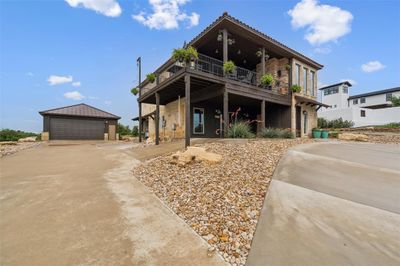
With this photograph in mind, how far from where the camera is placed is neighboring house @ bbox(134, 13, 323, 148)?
10008 millimetres

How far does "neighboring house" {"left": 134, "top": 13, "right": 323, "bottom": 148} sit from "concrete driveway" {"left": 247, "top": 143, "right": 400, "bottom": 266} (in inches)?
231

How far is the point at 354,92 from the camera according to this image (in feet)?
133

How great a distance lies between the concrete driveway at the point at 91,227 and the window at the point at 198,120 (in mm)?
8848

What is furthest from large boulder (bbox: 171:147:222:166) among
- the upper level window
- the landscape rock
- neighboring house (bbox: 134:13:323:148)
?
the upper level window

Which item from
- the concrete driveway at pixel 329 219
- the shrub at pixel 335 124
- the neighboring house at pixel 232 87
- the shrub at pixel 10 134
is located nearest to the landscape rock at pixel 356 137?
the neighboring house at pixel 232 87

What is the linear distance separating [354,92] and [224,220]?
49.9 m

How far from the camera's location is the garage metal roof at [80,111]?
62.3ft

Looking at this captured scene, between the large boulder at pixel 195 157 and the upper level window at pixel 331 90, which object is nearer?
the large boulder at pixel 195 157

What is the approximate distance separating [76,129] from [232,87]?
670 inches

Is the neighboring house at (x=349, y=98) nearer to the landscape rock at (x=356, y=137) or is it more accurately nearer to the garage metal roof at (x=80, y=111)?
the landscape rock at (x=356, y=137)

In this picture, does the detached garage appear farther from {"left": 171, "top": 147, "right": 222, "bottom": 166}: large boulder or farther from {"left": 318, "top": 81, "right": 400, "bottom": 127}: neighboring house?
{"left": 318, "top": 81, "right": 400, "bottom": 127}: neighboring house

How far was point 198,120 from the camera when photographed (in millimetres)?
13406

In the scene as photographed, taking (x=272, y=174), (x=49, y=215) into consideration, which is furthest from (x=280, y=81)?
(x=49, y=215)

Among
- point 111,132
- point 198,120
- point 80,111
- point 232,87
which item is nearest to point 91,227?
point 232,87
